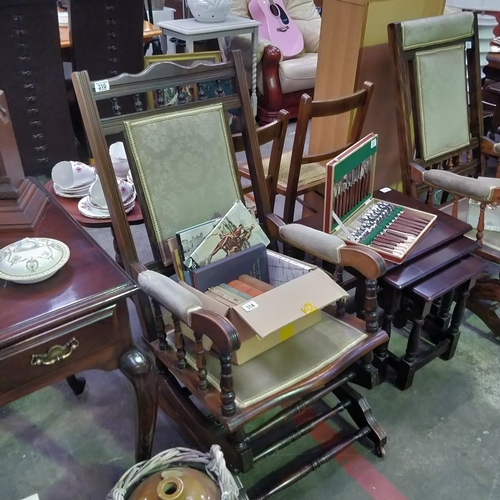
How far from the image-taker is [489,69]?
3031 mm

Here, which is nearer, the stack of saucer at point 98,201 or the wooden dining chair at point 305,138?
the stack of saucer at point 98,201

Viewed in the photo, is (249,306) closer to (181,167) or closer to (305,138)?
(181,167)

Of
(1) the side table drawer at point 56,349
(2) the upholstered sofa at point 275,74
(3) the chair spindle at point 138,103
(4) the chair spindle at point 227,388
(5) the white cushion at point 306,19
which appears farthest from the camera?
(5) the white cushion at point 306,19

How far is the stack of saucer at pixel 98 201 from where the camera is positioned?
146 centimetres

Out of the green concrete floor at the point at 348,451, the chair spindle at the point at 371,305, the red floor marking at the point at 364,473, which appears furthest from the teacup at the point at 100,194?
the red floor marking at the point at 364,473

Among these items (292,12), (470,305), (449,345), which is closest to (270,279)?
(449,345)

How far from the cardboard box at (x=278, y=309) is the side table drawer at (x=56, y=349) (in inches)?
10.3

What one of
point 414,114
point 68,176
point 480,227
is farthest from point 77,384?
point 414,114

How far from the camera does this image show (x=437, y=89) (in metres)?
1.95

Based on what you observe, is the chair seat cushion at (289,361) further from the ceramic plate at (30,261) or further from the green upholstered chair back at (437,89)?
the green upholstered chair back at (437,89)

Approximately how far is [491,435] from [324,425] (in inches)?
20.8

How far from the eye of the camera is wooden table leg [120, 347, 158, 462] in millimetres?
1070

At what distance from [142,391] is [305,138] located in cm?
107

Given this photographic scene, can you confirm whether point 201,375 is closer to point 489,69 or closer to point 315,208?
point 315,208
